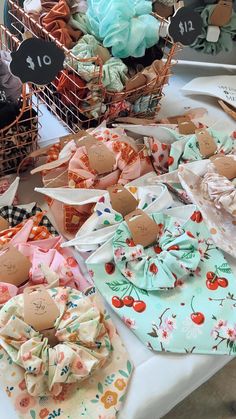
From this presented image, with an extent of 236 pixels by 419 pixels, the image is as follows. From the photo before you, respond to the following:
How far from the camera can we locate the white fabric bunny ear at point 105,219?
72 centimetres

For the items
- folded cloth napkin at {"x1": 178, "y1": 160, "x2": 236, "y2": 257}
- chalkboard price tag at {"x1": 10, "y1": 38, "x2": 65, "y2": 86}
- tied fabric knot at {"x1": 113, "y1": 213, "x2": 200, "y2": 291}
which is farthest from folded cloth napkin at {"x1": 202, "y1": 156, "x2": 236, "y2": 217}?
chalkboard price tag at {"x1": 10, "y1": 38, "x2": 65, "y2": 86}

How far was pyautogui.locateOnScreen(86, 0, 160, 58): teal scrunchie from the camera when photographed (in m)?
0.85

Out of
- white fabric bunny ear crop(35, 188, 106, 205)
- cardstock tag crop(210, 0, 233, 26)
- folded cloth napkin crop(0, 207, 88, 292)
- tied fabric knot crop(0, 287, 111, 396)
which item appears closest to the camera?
tied fabric knot crop(0, 287, 111, 396)

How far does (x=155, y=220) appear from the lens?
745 millimetres

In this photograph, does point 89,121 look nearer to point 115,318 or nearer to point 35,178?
point 35,178

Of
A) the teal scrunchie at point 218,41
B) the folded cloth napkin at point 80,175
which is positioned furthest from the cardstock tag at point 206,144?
the teal scrunchie at point 218,41

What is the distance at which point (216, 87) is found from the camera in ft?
3.81

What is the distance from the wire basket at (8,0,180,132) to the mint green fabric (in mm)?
113

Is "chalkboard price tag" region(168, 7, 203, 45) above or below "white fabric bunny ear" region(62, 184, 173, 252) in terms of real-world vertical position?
above

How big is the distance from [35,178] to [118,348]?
1.30ft

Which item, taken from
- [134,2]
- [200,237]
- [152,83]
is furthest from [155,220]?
[134,2]

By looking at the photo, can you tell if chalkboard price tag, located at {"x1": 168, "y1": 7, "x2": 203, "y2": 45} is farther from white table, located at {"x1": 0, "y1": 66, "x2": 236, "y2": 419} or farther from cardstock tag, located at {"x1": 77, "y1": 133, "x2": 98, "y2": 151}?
white table, located at {"x1": 0, "y1": 66, "x2": 236, "y2": 419}

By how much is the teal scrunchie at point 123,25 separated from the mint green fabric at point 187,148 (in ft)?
0.61

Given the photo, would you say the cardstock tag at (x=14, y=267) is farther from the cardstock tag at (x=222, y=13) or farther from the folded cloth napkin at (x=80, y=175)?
the cardstock tag at (x=222, y=13)
